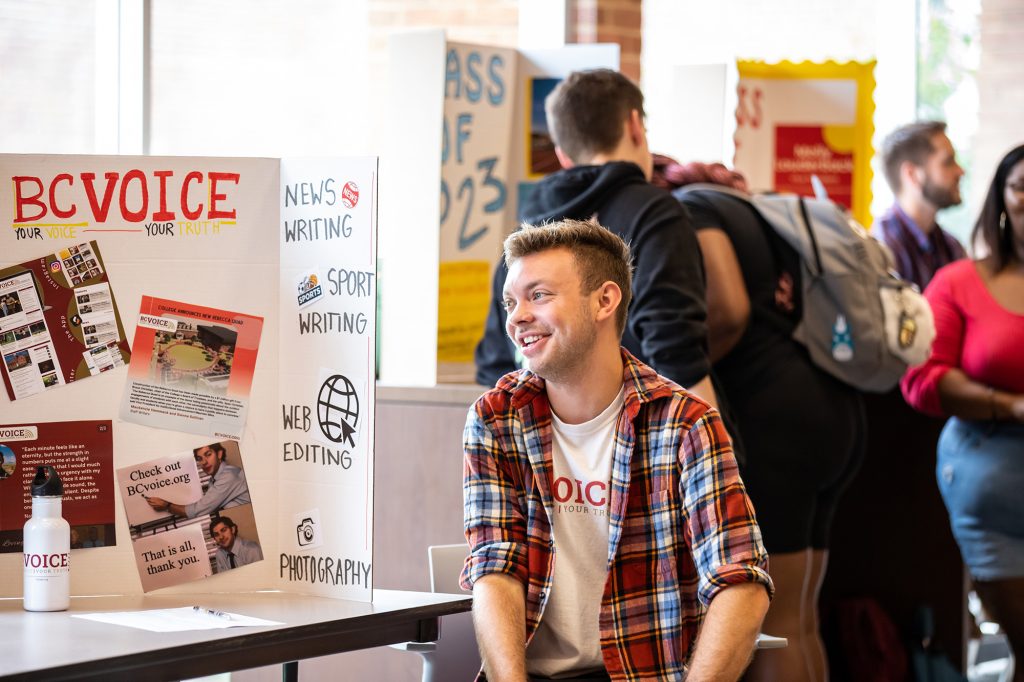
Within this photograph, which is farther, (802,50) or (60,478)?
(802,50)

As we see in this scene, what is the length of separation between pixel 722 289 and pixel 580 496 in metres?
1.16

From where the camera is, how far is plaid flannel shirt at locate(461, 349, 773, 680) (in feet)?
6.55

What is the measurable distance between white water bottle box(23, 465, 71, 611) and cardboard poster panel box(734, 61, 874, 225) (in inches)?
125

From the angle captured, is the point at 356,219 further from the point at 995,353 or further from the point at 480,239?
the point at 995,353

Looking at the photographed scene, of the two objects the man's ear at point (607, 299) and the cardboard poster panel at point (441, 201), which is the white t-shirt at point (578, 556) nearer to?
the man's ear at point (607, 299)

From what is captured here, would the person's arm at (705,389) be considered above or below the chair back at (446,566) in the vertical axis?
above

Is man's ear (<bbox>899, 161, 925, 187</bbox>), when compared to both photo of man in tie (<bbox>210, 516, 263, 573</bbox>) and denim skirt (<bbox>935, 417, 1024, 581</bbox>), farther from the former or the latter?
photo of man in tie (<bbox>210, 516, 263, 573</bbox>)

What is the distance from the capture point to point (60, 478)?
2150mm

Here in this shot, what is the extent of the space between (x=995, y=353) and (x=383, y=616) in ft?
6.54

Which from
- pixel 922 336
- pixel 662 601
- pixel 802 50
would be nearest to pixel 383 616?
pixel 662 601

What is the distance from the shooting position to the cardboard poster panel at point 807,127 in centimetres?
473

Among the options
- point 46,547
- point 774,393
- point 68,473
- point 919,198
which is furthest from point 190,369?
point 919,198

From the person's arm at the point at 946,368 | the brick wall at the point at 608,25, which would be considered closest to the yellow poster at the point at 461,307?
the person's arm at the point at 946,368

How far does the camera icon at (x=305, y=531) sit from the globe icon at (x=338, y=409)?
0.50 ft
